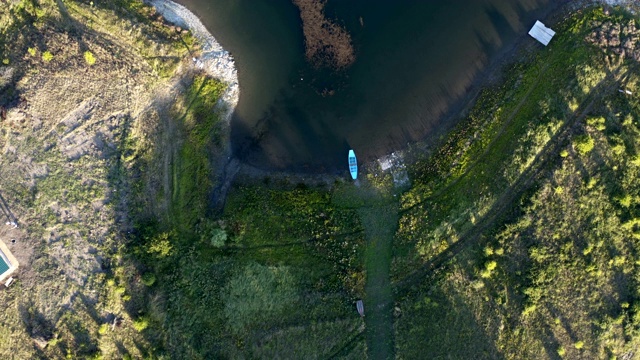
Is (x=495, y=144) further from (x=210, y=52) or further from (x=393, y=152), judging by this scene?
(x=210, y=52)

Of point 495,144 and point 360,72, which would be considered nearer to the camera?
point 495,144

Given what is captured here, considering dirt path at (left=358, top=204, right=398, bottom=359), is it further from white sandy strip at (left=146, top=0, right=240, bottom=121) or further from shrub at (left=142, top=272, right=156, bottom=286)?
shrub at (left=142, top=272, right=156, bottom=286)

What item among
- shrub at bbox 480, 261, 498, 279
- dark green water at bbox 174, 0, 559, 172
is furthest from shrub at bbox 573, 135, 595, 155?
shrub at bbox 480, 261, 498, 279

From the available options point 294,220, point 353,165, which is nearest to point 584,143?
point 353,165

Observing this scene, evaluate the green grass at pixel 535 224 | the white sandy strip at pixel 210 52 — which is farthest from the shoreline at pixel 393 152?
the green grass at pixel 535 224

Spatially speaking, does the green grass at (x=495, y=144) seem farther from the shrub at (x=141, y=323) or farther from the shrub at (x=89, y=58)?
the shrub at (x=89, y=58)

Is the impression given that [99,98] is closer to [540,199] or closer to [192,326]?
[192,326]

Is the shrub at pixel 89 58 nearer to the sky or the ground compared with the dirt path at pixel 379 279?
nearer to the sky
